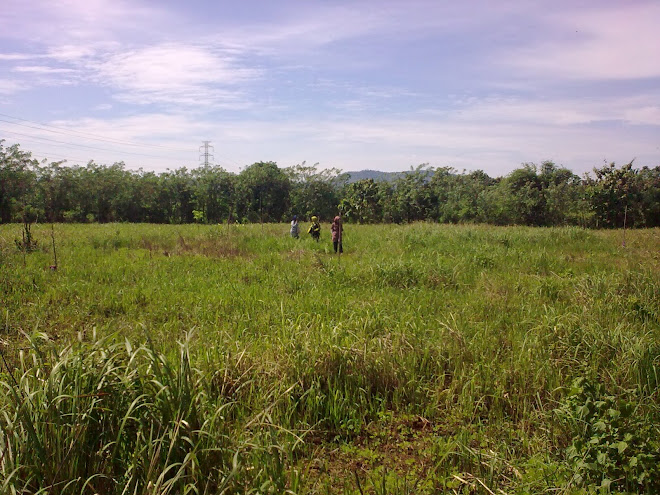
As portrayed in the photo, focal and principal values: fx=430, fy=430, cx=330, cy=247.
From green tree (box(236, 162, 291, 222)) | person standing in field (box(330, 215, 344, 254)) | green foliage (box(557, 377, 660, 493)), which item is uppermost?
green tree (box(236, 162, 291, 222))

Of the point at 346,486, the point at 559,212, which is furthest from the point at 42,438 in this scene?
the point at 559,212

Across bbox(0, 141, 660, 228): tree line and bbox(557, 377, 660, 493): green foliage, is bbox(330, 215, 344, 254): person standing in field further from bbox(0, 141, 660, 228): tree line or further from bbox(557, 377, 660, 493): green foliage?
bbox(0, 141, 660, 228): tree line

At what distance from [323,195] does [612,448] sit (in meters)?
38.8

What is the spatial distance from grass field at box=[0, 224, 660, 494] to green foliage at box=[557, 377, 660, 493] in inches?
0.6

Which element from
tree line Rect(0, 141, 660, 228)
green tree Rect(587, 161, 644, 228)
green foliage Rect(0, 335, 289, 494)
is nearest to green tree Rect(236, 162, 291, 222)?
tree line Rect(0, 141, 660, 228)

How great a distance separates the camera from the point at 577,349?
4367 millimetres

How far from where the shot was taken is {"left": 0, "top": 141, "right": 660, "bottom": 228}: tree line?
30984 millimetres

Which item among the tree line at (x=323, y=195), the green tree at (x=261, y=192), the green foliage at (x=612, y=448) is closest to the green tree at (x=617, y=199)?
the tree line at (x=323, y=195)

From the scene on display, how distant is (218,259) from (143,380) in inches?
314

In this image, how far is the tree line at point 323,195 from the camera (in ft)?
102

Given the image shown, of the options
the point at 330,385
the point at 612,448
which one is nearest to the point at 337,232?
the point at 330,385

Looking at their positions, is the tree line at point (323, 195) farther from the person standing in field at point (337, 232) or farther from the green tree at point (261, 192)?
the person standing in field at point (337, 232)

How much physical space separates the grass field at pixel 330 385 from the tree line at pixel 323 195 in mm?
21263

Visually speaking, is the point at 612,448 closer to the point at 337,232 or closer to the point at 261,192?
the point at 337,232
